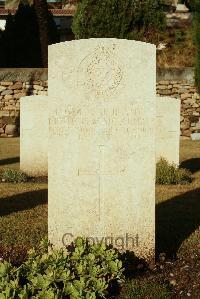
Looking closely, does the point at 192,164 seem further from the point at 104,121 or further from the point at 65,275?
the point at 65,275

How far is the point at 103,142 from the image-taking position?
5531 millimetres

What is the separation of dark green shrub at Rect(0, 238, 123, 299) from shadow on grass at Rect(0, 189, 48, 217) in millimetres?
2931

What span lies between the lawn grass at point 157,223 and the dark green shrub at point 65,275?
0.31 metres

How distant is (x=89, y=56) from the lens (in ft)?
18.0

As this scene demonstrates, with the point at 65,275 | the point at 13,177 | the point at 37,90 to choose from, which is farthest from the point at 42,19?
the point at 65,275

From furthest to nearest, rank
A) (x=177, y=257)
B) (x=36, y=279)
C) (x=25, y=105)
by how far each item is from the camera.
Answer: (x=25, y=105) < (x=177, y=257) < (x=36, y=279)

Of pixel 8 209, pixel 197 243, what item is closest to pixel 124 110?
pixel 197 243

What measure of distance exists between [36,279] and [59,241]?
1226mm

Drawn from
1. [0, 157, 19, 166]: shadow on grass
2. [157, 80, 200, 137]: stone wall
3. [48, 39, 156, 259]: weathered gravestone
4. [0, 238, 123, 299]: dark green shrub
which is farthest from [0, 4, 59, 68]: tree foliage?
[0, 238, 123, 299]: dark green shrub

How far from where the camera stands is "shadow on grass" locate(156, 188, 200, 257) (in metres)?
6.36

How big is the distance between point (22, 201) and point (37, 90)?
10512mm

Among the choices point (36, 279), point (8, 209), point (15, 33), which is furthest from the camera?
point (15, 33)

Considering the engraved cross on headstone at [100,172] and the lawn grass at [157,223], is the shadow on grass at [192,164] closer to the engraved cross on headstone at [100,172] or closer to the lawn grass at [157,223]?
the lawn grass at [157,223]

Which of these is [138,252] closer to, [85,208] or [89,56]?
[85,208]
